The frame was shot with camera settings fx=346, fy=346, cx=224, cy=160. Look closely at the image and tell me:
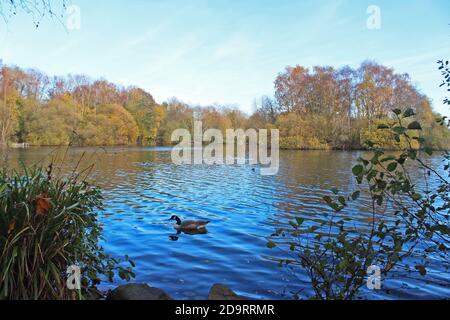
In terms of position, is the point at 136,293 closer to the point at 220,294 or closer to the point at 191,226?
the point at 220,294

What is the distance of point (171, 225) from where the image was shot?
8820 millimetres

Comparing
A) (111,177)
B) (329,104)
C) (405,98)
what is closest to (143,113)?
(329,104)

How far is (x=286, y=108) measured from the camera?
5456 centimetres

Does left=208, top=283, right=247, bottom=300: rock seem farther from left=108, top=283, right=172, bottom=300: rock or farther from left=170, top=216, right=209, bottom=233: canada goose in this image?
left=170, top=216, right=209, bottom=233: canada goose

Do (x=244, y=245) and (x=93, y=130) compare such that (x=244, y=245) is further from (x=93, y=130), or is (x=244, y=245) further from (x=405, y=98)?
(x=93, y=130)

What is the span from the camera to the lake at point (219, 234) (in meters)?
5.14

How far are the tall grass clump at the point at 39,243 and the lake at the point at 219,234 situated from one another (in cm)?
57

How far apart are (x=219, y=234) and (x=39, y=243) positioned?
534 centimetres

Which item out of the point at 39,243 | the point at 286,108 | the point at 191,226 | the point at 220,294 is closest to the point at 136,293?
the point at 220,294

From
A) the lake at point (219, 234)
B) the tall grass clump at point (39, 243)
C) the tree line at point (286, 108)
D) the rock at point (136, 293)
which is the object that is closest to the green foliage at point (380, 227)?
the lake at point (219, 234)

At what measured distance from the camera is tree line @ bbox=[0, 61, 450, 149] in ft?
147

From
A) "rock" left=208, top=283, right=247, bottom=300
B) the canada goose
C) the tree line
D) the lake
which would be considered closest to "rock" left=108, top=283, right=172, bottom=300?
"rock" left=208, top=283, right=247, bottom=300

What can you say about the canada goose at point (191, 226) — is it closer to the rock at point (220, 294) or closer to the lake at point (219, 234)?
the lake at point (219, 234)
